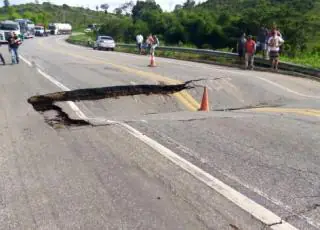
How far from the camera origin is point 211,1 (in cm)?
7956

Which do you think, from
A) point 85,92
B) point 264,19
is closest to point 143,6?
point 264,19

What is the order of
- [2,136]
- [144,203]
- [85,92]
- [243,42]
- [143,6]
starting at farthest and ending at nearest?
[143,6] < [243,42] < [85,92] < [2,136] < [144,203]

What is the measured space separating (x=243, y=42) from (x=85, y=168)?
17101mm

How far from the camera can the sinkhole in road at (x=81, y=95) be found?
313 inches

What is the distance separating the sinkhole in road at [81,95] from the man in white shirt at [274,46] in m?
6.46

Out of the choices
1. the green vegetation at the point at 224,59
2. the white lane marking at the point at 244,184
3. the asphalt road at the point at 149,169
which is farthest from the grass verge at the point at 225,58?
the white lane marking at the point at 244,184

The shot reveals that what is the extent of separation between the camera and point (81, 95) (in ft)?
35.0

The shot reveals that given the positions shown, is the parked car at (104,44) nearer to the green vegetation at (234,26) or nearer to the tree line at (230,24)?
the tree line at (230,24)

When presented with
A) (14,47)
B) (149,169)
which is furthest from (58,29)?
(149,169)

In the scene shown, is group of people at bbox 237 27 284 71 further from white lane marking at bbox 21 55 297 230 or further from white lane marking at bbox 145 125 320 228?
white lane marking at bbox 21 55 297 230

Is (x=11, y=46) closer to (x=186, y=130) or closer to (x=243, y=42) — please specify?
(x=243, y=42)

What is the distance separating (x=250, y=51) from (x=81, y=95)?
10.8 m

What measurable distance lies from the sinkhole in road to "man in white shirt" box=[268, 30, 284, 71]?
6463 mm

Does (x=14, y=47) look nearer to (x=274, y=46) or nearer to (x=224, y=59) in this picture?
(x=224, y=59)
